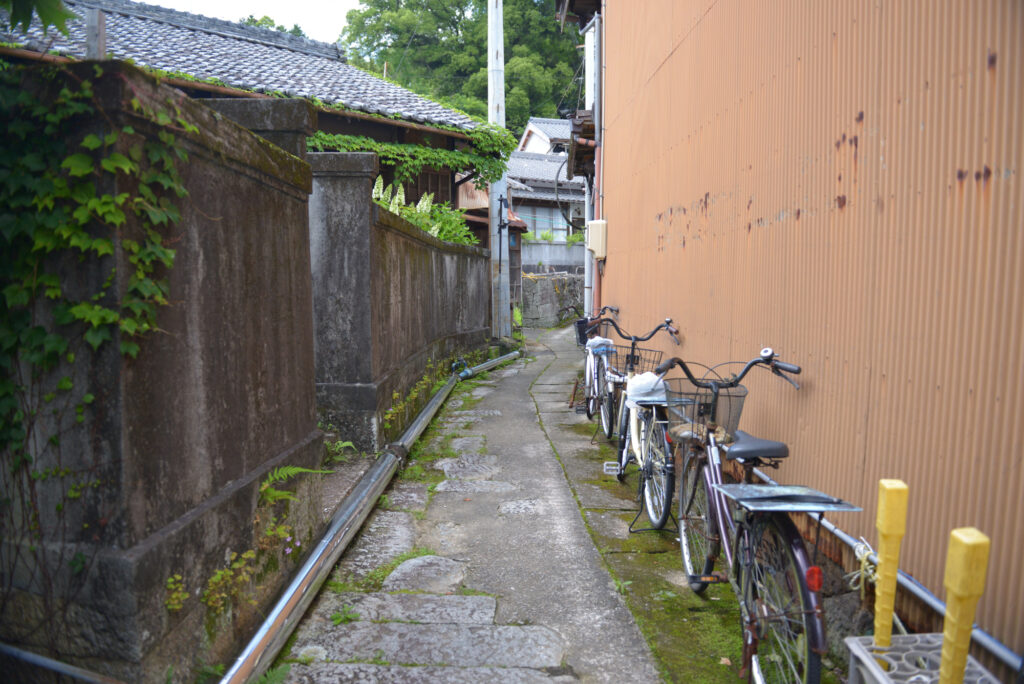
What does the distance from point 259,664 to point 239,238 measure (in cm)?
192

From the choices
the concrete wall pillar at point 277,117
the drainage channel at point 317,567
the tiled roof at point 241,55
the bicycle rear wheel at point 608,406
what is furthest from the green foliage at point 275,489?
the tiled roof at point 241,55

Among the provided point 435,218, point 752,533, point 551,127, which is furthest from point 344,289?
point 551,127

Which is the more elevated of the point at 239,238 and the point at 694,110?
the point at 694,110

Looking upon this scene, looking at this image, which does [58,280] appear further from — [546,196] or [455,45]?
[455,45]

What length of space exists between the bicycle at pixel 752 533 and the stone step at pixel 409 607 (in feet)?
3.97

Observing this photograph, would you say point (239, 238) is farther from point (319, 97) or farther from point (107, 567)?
point (319, 97)

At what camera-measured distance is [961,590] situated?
1.81 meters

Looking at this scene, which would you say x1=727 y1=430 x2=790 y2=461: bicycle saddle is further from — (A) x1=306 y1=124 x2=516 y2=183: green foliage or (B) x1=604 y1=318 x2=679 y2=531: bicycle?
(A) x1=306 y1=124 x2=516 y2=183: green foliage

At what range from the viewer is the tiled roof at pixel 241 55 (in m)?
11.4

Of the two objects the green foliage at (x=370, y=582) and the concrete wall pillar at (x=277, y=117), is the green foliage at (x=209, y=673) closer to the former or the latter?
the green foliage at (x=370, y=582)

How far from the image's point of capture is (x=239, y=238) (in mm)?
3354

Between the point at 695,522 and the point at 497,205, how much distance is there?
1315 centimetres

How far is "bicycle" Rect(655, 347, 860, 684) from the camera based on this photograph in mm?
2643

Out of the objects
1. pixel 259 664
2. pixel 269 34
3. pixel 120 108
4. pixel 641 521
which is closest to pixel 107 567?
pixel 259 664
